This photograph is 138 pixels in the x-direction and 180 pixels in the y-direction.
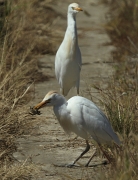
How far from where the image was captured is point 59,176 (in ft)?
17.9

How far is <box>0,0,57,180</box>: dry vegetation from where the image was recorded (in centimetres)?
573

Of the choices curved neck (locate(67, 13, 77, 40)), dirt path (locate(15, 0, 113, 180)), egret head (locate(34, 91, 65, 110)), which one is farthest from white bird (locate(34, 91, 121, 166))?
curved neck (locate(67, 13, 77, 40))

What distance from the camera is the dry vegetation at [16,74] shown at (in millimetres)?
5734

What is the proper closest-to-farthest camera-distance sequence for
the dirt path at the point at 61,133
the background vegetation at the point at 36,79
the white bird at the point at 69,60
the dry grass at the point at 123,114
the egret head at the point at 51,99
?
the dry grass at the point at 123,114, the background vegetation at the point at 36,79, the egret head at the point at 51,99, the dirt path at the point at 61,133, the white bird at the point at 69,60

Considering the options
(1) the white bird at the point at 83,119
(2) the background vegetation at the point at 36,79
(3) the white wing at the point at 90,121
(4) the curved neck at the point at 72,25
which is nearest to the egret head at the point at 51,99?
(1) the white bird at the point at 83,119

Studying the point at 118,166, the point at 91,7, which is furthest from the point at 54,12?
the point at 118,166

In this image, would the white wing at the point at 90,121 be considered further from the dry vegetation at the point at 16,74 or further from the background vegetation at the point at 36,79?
the dry vegetation at the point at 16,74

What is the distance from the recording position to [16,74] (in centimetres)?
799

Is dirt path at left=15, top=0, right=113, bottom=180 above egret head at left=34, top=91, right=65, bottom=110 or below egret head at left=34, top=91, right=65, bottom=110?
below

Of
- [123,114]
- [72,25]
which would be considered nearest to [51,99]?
[123,114]

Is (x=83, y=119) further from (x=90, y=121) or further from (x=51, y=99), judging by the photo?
(x=51, y=99)

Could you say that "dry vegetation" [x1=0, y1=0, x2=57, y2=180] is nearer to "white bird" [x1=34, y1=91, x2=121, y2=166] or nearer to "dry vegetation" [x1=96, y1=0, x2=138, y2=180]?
"white bird" [x1=34, y1=91, x2=121, y2=166]

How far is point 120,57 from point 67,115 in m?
5.02

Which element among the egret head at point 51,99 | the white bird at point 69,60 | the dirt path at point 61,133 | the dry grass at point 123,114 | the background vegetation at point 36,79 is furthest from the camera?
the white bird at point 69,60
